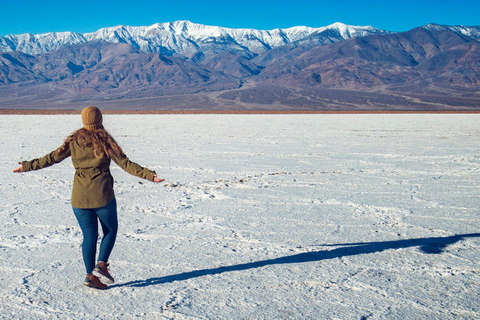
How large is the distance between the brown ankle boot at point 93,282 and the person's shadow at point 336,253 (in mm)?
151

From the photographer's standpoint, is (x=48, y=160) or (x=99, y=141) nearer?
(x=99, y=141)

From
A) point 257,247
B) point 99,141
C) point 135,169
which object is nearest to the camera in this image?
point 99,141

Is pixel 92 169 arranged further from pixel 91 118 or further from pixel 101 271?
pixel 101 271

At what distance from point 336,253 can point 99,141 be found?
227 centimetres

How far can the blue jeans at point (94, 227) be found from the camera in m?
3.11

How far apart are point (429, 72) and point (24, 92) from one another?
13565cm

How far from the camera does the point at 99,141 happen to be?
10.0 feet

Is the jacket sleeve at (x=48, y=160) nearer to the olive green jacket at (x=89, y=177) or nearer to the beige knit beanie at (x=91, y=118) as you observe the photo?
the olive green jacket at (x=89, y=177)

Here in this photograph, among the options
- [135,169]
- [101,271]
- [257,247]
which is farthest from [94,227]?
[257,247]

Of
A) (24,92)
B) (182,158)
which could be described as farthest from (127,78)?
(182,158)

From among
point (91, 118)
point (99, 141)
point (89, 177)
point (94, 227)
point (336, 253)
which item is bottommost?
point (336, 253)

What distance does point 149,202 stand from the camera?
19.9 ft

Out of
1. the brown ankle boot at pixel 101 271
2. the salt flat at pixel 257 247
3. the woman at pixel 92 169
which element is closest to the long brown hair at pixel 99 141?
the woman at pixel 92 169

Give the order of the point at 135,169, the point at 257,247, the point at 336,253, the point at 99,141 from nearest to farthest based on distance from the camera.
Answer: the point at 99,141, the point at 135,169, the point at 336,253, the point at 257,247
